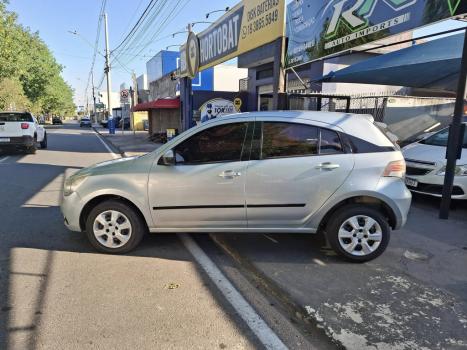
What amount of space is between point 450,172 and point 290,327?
14.8ft

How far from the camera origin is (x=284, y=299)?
3.52 m

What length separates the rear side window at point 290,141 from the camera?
4.27 metres

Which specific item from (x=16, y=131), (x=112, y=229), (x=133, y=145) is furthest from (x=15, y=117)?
(x=112, y=229)

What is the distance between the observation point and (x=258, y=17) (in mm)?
8977

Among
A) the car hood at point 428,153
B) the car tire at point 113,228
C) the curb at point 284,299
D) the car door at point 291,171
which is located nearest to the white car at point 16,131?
the car tire at point 113,228

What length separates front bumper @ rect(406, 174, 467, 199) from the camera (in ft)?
21.0

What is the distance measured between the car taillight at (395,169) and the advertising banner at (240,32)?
500cm

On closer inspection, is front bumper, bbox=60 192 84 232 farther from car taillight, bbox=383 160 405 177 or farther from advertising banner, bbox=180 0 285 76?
advertising banner, bbox=180 0 285 76

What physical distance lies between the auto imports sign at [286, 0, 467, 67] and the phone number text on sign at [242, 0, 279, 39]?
2.31 ft

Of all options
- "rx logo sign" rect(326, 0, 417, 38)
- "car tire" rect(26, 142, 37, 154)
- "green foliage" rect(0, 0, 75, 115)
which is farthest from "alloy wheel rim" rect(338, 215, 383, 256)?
"green foliage" rect(0, 0, 75, 115)

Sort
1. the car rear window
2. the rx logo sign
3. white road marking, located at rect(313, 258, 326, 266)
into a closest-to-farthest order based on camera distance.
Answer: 1. white road marking, located at rect(313, 258, 326, 266)
2. the rx logo sign
3. the car rear window

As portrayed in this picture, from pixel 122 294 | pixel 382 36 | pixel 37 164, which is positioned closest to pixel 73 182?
pixel 122 294

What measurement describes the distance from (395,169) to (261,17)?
19.9 feet

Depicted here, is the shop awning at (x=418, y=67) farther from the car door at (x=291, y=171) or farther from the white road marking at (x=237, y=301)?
the white road marking at (x=237, y=301)
